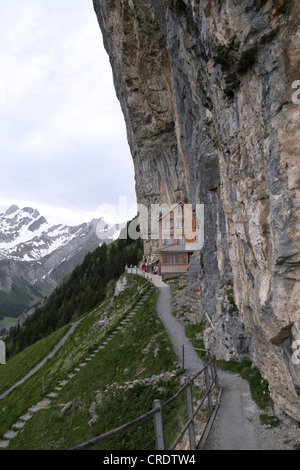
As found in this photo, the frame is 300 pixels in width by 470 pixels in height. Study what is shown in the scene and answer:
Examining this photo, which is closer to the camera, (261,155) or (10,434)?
(261,155)

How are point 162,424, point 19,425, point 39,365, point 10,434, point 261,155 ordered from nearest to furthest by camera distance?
point 162,424 → point 261,155 → point 10,434 → point 19,425 → point 39,365

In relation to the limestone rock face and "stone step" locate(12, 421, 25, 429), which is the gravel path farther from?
the limestone rock face

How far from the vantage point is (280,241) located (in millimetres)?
6523

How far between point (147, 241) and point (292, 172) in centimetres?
5175

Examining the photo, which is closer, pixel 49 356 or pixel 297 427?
pixel 297 427

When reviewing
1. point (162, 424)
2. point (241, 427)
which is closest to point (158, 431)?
point (162, 424)

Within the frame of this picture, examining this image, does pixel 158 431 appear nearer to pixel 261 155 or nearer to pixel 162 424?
pixel 162 424

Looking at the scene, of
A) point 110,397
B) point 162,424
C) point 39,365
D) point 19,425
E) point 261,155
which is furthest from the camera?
point 39,365

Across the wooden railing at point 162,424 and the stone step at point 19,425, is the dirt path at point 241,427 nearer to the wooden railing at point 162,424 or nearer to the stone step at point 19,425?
the wooden railing at point 162,424

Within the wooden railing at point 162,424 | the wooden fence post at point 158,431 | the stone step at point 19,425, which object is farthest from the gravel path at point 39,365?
the wooden fence post at point 158,431

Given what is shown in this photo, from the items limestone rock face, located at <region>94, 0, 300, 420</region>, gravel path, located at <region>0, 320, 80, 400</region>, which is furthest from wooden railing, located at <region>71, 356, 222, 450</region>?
gravel path, located at <region>0, 320, 80, 400</region>

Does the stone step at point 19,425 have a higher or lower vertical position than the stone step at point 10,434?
higher
